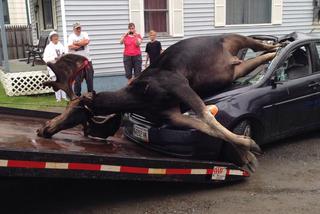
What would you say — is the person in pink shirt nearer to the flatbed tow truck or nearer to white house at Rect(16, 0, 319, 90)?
white house at Rect(16, 0, 319, 90)

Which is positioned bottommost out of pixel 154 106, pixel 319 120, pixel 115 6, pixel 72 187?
pixel 72 187

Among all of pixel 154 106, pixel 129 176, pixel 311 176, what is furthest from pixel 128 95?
pixel 311 176

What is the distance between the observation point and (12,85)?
11.6m

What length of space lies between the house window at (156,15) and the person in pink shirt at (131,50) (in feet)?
4.25

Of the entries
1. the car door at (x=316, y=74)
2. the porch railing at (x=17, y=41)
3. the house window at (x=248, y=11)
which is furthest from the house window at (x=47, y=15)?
the car door at (x=316, y=74)

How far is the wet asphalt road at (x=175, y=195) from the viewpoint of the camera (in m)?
4.60

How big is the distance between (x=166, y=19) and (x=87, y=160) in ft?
29.9

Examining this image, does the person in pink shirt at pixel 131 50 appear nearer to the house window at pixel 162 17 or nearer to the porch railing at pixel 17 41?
the house window at pixel 162 17

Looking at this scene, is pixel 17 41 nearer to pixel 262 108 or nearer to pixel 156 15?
pixel 156 15

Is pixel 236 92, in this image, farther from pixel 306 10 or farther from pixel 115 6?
pixel 306 10

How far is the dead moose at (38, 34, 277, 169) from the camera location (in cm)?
456

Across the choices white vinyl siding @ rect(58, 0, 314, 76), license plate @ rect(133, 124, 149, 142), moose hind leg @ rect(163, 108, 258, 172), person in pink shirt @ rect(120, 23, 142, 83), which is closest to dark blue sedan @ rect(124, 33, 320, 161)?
license plate @ rect(133, 124, 149, 142)

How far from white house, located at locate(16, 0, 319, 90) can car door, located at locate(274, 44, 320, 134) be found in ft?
20.7

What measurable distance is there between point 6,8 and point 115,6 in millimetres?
14917
